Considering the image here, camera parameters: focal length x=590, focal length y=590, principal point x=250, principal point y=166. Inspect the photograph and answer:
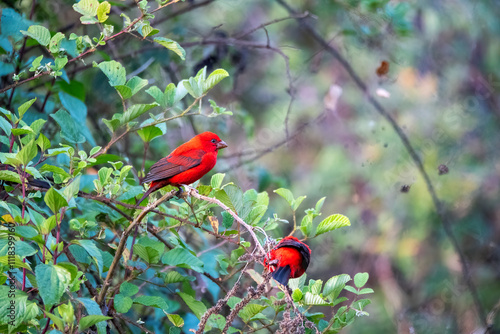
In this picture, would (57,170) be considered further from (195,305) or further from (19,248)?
(195,305)

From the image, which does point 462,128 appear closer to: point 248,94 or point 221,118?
point 248,94

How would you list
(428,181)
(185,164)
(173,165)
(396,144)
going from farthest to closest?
1. (396,144)
2. (428,181)
3. (185,164)
4. (173,165)

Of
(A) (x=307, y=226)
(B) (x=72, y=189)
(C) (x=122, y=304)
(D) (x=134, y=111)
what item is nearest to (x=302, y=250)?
(A) (x=307, y=226)

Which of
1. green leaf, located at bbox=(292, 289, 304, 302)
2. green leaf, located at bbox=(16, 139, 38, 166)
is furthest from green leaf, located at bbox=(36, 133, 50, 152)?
green leaf, located at bbox=(292, 289, 304, 302)

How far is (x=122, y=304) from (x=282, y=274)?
2.04 ft

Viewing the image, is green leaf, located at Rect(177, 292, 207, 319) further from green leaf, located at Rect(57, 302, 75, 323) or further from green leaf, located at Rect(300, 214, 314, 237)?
green leaf, located at Rect(57, 302, 75, 323)

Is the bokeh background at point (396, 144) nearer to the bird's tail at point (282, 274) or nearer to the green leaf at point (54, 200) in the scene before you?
the bird's tail at point (282, 274)

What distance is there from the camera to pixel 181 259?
2.11 metres

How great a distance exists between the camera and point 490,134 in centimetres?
661

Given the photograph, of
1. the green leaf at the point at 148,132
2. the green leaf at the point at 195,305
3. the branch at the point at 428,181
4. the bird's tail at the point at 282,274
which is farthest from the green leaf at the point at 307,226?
the branch at the point at 428,181

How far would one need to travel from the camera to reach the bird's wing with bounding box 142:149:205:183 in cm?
276

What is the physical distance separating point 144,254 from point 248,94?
18.3 feet

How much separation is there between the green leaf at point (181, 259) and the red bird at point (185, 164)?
48 cm

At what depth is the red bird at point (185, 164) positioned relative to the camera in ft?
9.11
